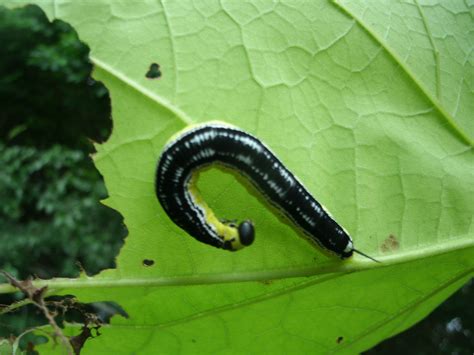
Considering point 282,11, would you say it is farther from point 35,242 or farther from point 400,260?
point 35,242

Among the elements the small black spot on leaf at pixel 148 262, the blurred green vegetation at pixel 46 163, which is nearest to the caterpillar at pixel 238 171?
the small black spot on leaf at pixel 148 262

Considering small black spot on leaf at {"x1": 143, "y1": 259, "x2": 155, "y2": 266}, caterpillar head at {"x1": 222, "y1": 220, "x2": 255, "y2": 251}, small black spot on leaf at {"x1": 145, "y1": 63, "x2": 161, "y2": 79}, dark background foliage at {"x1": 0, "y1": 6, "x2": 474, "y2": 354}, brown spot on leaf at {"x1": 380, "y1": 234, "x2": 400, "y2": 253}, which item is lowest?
dark background foliage at {"x1": 0, "y1": 6, "x2": 474, "y2": 354}

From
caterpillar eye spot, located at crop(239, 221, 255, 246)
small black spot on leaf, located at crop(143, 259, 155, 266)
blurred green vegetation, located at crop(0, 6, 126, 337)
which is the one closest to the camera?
caterpillar eye spot, located at crop(239, 221, 255, 246)

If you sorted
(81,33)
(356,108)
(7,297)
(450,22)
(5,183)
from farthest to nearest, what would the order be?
(7,297)
(5,183)
(450,22)
(356,108)
(81,33)

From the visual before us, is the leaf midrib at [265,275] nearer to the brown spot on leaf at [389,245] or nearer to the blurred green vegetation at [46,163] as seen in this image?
the brown spot on leaf at [389,245]

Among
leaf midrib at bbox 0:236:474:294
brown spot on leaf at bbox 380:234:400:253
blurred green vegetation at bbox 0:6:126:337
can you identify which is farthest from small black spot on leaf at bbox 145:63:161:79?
blurred green vegetation at bbox 0:6:126:337

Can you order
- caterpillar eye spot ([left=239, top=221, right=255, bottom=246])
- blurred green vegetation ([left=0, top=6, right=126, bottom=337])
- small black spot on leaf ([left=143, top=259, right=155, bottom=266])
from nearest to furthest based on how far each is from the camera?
caterpillar eye spot ([left=239, top=221, right=255, bottom=246]) < small black spot on leaf ([left=143, top=259, right=155, bottom=266]) < blurred green vegetation ([left=0, top=6, right=126, bottom=337])

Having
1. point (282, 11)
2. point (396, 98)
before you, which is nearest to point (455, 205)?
point (396, 98)

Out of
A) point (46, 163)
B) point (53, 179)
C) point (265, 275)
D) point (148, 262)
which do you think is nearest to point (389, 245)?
point (265, 275)

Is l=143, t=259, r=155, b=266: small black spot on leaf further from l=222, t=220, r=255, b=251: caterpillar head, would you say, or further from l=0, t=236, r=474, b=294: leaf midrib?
l=222, t=220, r=255, b=251: caterpillar head
